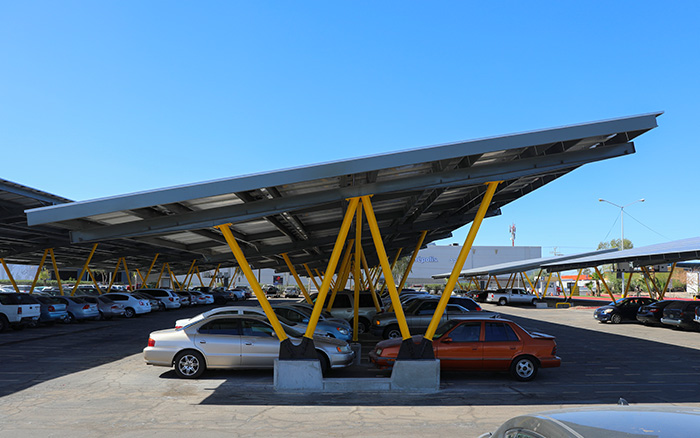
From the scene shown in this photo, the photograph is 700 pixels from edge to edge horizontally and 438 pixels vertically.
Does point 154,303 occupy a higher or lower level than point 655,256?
lower

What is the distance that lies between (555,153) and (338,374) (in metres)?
7.14

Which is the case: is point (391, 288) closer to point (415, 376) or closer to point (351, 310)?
point (415, 376)

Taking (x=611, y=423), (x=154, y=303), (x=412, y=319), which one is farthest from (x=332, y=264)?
(x=154, y=303)

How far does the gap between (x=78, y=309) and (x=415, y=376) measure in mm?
23125

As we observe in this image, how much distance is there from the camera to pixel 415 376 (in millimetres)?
10312

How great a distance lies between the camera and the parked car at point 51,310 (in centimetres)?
2409

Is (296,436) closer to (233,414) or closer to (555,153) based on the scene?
(233,414)

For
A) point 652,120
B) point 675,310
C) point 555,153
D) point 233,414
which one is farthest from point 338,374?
point 675,310

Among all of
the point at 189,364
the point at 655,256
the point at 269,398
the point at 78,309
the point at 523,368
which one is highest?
the point at 655,256

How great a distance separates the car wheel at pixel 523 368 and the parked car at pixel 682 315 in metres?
16.9

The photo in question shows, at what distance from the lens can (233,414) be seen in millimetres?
8523

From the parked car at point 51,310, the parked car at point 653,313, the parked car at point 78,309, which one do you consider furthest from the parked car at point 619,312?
the parked car at point 51,310

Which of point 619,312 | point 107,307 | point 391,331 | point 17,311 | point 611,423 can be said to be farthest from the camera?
point 107,307

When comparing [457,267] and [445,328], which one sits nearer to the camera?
[457,267]
